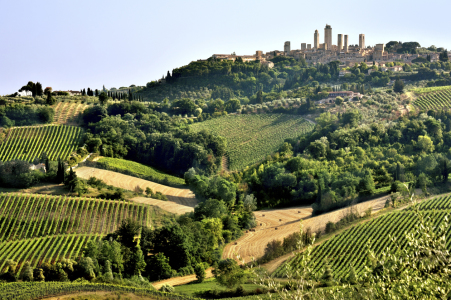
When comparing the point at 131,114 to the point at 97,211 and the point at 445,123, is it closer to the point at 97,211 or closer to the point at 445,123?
the point at 97,211

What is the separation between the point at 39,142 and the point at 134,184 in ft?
38.1

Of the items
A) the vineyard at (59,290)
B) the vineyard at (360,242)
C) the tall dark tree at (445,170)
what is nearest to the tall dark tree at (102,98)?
the vineyard at (360,242)

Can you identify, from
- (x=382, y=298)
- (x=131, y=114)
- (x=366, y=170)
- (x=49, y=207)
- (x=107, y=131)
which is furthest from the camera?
(x=131, y=114)

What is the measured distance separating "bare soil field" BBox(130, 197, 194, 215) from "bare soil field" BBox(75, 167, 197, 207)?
110cm

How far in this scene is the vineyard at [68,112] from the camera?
5094 cm

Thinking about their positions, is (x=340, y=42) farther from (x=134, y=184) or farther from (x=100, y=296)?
(x=100, y=296)

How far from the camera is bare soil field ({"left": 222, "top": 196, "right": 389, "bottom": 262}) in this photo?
31.5 meters

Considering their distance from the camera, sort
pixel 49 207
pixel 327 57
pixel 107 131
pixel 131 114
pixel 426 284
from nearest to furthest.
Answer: pixel 426 284 → pixel 49 207 → pixel 107 131 → pixel 131 114 → pixel 327 57

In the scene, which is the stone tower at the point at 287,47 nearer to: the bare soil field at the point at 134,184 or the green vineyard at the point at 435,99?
the green vineyard at the point at 435,99

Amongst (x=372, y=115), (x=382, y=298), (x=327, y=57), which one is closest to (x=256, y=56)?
(x=327, y=57)

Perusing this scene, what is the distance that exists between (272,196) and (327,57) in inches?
2374

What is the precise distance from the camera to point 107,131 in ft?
160

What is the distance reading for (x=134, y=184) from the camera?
40.3m

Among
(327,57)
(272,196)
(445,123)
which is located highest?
(327,57)
